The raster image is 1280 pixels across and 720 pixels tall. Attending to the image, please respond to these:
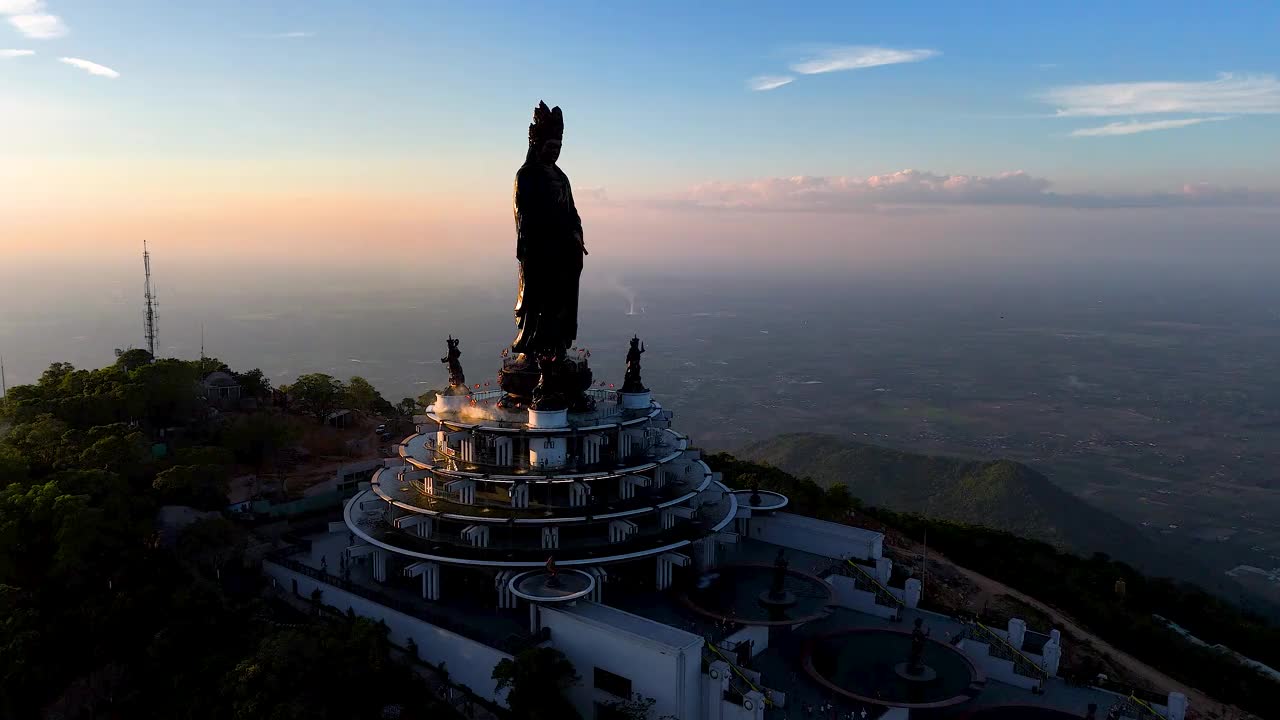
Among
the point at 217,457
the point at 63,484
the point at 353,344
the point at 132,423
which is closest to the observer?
the point at 63,484

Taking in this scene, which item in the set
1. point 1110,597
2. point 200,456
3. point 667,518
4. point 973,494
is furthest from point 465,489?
point 973,494

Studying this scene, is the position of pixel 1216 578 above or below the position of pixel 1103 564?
below

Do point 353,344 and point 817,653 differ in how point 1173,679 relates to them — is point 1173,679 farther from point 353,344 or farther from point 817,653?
point 353,344

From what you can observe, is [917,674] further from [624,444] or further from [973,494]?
[973,494]

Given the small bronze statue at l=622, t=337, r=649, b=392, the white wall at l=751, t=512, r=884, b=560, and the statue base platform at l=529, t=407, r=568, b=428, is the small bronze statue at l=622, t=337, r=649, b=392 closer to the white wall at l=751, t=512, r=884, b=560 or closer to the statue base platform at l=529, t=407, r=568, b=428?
the statue base platform at l=529, t=407, r=568, b=428

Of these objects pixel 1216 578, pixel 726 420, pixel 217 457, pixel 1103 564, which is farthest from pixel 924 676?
pixel 726 420

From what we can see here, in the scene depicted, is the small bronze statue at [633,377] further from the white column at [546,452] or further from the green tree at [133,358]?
the green tree at [133,358]

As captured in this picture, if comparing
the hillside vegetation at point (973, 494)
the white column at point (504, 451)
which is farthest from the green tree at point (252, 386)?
the hillside vegetation at point (973, 494)

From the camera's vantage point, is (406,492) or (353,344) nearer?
(406,492)
